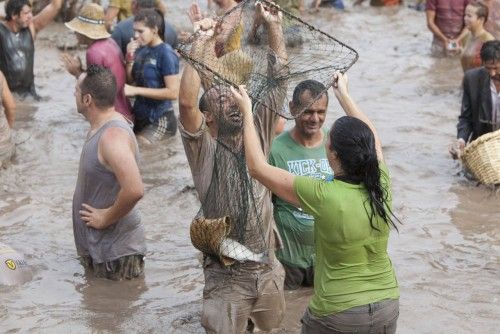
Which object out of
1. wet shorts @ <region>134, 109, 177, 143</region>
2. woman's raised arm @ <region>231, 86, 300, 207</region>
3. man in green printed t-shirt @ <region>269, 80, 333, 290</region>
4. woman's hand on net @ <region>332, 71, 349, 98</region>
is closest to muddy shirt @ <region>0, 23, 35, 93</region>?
wet shorts @ <region>134, 109, 177, 143</region>

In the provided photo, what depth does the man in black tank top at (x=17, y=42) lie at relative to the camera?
10852mm

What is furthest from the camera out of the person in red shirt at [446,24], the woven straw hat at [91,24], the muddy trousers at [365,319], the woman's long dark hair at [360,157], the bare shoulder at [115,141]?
the person in red shirt at [446,24]

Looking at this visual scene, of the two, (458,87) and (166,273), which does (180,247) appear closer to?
(166,273)

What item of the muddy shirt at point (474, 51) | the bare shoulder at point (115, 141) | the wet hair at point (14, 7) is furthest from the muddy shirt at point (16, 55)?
the bare shoulder at point (115, 141)

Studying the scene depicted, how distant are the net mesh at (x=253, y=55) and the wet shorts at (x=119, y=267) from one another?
1.49 m

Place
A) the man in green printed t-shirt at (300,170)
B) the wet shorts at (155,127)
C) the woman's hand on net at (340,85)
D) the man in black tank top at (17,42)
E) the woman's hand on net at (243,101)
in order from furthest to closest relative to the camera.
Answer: the man in black tank top at (17,42) → the wet shorts at (155,127) → the man in green printed t-shirt at (300,170) → the woman's hand on net at (340,85) → the woman's hand on net at (243,101)

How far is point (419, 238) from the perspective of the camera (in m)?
7.94

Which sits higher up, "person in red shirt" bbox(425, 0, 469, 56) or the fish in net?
the fish in net

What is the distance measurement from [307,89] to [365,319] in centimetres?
164

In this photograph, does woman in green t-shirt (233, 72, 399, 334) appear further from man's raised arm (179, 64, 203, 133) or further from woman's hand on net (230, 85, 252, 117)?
man's raised arm (179, 64, 203, 133)

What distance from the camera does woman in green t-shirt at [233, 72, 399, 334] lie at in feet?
15.1

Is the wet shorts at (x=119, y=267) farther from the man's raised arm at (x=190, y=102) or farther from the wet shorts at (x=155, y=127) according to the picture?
the wet shorts at (x=155, y=127)

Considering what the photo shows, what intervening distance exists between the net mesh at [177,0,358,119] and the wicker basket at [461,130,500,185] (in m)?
2.98

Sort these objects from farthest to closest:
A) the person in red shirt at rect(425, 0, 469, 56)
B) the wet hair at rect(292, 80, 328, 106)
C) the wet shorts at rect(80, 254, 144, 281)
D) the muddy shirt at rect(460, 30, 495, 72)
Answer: the person in red shirt at rect(425, 0, 469, 56) → the muddy shirt at rect(460, 30, 495, 72) → the wet shorts at rect(80, 254, 144, 281) → the wet hair at rect(292, 80, 328, 106)
